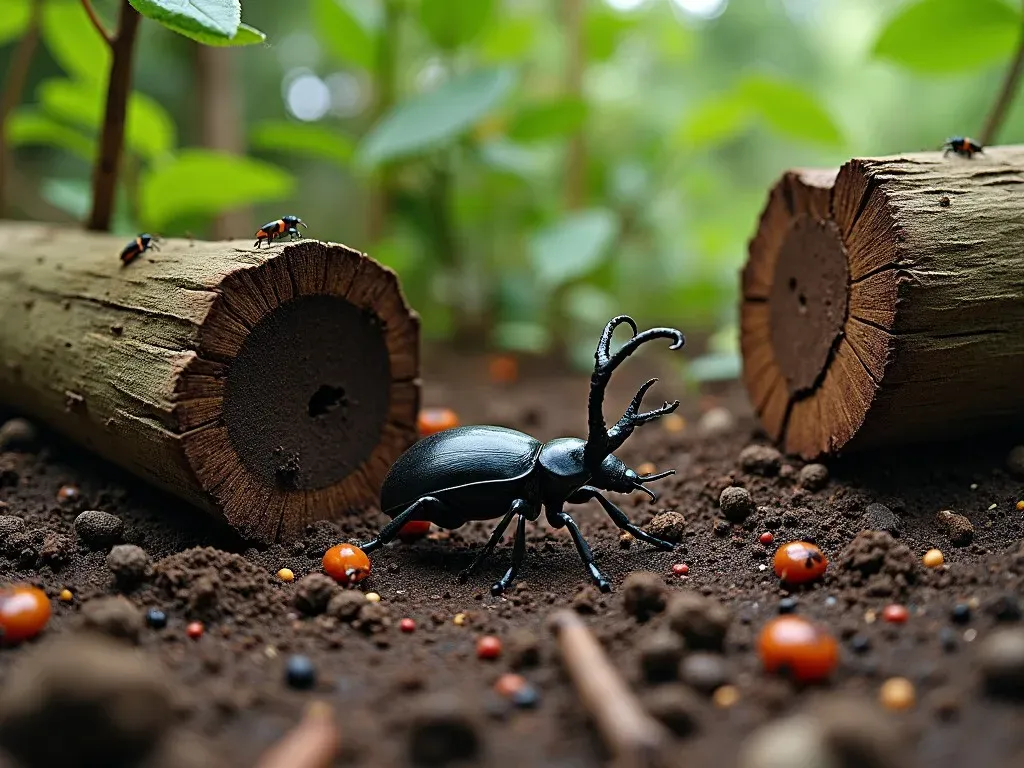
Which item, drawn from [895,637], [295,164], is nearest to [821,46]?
[295,164]

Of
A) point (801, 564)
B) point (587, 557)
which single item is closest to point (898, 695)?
point (801, 564)

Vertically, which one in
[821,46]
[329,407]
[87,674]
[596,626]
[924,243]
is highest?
[821,46]

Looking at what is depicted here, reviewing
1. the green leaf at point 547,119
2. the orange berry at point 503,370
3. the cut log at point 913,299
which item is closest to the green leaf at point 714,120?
the green leaf at point 547,119

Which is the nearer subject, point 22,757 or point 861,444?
point 22,757

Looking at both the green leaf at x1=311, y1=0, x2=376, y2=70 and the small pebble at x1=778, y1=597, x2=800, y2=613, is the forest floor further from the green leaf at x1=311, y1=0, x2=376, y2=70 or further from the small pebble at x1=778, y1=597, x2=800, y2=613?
the green leaf at x1=311, y1=0, x2=376, y2=70

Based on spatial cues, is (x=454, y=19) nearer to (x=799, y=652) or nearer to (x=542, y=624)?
(x=542, y=624)

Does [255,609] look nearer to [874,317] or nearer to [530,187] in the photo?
[874,317]

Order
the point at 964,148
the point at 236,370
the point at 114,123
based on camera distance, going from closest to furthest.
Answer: the point at 236,370 → the point at 964,148 → the point at 114,123
